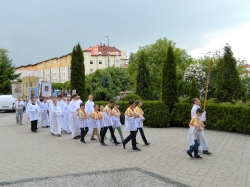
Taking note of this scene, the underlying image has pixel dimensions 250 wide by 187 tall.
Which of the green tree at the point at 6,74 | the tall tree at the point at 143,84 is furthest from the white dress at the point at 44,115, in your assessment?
the green tree at the point at 6,74

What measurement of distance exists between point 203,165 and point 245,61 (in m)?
33.2

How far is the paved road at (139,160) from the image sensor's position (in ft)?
22.2

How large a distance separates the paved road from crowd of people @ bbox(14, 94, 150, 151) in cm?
57

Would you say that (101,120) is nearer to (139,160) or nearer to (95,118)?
(95,118)

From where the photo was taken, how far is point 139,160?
8.22m

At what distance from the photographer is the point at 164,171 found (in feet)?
23.4

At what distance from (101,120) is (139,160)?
→ 11.6 ft

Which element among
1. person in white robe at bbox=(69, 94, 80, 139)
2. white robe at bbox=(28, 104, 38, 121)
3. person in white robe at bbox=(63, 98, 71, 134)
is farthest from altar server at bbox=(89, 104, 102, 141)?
white robe at bbox=(28, 104, 38, 121)

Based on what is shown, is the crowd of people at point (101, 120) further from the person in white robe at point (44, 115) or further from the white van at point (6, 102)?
the white van at point (6, 102)

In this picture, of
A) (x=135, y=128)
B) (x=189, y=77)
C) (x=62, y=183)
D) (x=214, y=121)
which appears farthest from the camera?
(x=189, y=77)

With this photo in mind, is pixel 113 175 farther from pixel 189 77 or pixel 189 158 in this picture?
pixel 189 77

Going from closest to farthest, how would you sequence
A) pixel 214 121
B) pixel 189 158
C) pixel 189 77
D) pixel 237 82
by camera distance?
1. pixel 189 158
2. pixel 214 121
3. pixel 237 82
4. pixel 189 77

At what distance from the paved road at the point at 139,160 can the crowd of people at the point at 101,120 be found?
0.48m

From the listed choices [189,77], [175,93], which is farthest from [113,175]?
[189,77]
